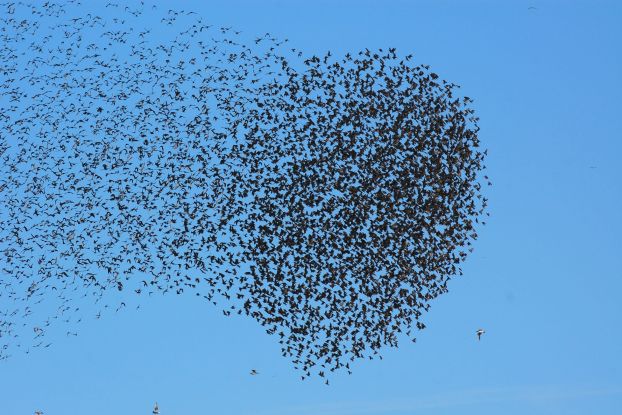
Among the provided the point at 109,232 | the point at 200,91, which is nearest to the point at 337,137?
the point at 200,91

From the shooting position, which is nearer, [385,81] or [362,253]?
[362,253]

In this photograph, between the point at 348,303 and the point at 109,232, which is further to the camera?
the point at 109,232

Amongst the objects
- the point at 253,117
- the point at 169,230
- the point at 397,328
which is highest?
the point at 253,117

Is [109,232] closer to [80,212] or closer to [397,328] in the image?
[80,212]

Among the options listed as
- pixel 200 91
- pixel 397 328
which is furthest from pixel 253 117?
pixel 397 328

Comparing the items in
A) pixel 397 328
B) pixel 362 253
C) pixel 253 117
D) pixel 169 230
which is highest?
pixel 253 117

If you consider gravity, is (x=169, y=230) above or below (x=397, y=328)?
above

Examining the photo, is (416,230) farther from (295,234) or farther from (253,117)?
(253,117)

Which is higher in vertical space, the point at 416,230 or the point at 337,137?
the point at 337,137
